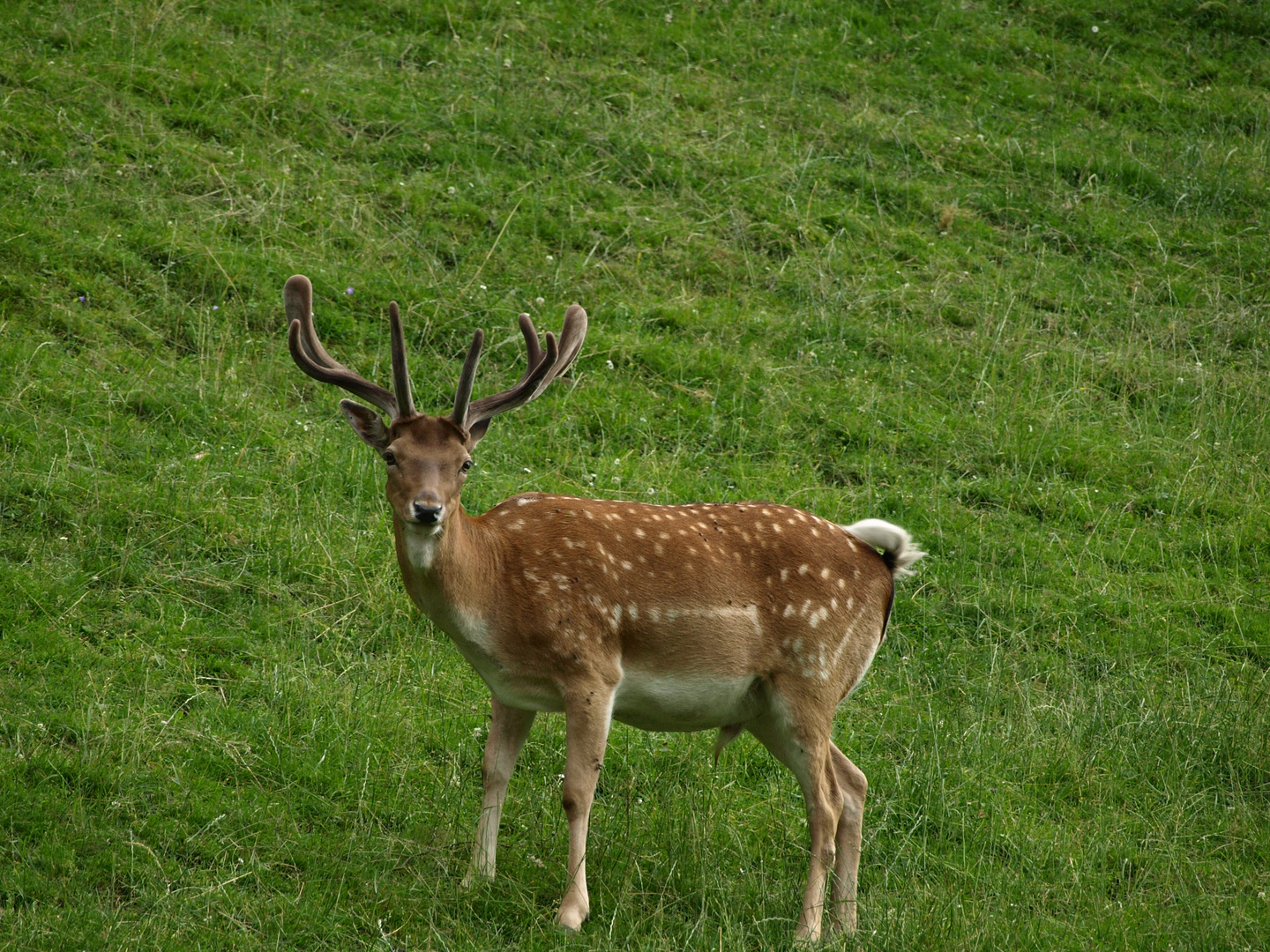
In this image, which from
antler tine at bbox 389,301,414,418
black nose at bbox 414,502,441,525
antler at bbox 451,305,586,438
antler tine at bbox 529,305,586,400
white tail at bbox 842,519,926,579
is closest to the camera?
black nose at bbox 414,502,441,525

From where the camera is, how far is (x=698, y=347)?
31.7ft

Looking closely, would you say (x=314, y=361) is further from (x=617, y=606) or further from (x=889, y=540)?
(x=889, y=540)

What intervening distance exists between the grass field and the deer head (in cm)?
145

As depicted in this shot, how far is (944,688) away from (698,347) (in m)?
3.55

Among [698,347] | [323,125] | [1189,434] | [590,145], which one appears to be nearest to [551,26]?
[590,145]

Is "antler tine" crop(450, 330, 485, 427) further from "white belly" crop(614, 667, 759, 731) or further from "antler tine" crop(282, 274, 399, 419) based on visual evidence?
"white belly" crop(614, 667, 759, 731)

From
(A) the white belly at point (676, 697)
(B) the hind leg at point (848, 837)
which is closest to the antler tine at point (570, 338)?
(A) the white belly at point (676, 697)

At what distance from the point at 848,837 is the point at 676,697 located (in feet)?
3.12

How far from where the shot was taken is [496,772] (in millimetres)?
5488

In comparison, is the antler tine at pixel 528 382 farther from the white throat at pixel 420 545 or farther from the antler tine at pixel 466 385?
the white throat at pixel 420 545

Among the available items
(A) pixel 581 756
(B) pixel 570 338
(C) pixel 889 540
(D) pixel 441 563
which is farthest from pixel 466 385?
(C) pixel 889 540

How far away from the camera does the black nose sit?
4.82m

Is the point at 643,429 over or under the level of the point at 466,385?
under

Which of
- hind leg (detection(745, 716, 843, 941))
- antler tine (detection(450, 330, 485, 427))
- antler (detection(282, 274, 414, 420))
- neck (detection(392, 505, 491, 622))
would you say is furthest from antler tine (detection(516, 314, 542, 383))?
hind leg (detection(745, 716, 843, 941))
